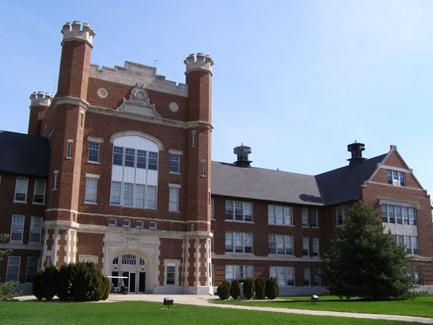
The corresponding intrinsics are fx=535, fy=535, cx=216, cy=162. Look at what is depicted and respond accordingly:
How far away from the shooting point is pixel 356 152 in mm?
55938

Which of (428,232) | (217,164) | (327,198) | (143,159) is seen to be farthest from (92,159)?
(428,232)

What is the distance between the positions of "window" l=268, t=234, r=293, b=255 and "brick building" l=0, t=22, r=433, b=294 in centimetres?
10

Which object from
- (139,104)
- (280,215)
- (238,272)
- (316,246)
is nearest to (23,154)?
(139,104)

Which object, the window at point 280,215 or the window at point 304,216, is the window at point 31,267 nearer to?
the window at point 280,215

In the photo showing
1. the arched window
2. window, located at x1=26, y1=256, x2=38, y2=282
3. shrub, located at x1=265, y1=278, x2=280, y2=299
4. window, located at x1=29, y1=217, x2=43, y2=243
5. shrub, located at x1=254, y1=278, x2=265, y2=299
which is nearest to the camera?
shrub, located at x1=254, y1=278, x2=265, y2=299

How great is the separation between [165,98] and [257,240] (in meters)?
15.2

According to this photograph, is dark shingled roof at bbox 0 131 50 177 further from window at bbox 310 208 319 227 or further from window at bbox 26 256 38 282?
window at bbox 310 208 319 227

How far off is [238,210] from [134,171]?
37.0 ft

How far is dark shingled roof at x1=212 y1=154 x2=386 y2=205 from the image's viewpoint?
48938 millimetres

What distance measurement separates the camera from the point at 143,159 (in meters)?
41.8

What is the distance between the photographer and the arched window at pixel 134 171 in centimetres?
4041

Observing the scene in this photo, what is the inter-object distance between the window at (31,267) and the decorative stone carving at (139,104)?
1276 centimetres

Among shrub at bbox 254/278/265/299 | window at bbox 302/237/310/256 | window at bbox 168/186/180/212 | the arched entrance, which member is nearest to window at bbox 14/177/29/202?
the arched entrance

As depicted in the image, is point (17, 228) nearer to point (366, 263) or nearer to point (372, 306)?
point (366, 263)
